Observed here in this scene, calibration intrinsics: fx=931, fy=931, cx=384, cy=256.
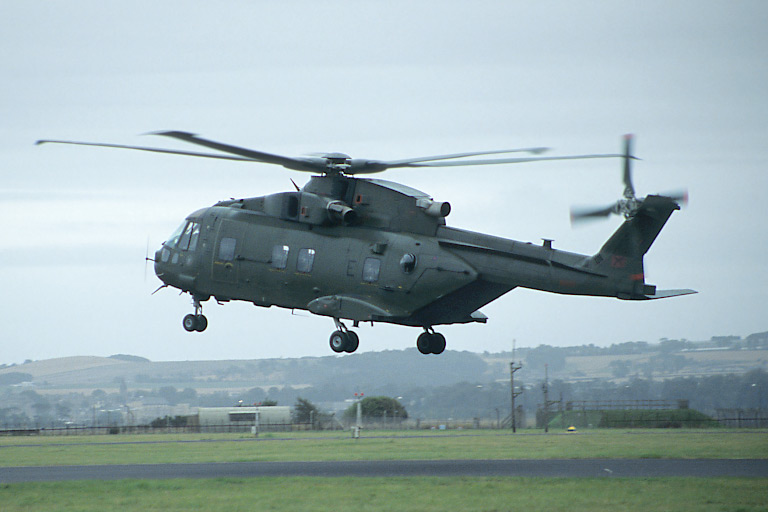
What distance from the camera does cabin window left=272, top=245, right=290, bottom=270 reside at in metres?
35.3

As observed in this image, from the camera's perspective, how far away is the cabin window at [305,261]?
3469 cm

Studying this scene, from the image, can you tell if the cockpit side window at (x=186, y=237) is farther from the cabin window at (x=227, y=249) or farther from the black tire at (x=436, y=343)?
the black tire at (x=436, y=343)

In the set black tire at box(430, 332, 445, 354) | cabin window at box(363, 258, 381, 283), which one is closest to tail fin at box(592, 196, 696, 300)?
black tire at box(430, 332, 445, 354)

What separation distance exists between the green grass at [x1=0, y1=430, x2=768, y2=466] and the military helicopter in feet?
81.5

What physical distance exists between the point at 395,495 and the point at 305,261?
32.9 ft

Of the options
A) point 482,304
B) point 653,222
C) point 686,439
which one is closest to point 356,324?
point 482,304

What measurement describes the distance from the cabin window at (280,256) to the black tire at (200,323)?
5.91 m

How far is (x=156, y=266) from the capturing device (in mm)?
40000

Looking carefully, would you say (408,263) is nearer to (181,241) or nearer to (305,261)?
(305,261)

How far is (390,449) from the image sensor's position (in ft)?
220

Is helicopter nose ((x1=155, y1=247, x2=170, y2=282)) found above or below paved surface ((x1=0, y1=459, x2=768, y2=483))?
above

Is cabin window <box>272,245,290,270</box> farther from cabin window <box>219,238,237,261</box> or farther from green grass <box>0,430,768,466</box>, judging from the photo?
green grass <box>0,430,768,466</box>

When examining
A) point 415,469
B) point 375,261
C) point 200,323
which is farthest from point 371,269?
point 415,469

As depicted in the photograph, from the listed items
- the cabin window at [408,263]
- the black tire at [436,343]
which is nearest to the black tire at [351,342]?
Answer: the black tire at [436,343]
